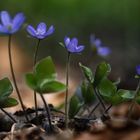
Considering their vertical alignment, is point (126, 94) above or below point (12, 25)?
below

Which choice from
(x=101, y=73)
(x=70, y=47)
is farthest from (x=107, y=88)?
(x=70, y=47)

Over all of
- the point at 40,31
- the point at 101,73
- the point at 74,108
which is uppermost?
the point at 40,31

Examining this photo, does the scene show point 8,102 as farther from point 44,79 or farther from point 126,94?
point 126,94

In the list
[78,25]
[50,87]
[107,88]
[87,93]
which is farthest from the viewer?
[78,25]

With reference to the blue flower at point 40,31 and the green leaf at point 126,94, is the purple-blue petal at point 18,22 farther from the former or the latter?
the green leaf at point 126,94

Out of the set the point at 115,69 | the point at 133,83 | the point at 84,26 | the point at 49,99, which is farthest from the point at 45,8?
the point at 49,99

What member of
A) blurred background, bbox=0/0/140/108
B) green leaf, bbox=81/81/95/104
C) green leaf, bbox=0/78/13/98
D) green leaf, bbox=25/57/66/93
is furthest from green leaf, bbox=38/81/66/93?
blurred background, bbox=0/0/140/108

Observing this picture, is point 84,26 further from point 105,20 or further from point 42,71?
point 42,71

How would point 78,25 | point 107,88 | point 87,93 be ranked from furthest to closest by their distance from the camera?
1. point 78,25
2. point 87,93
3. point 107,88
